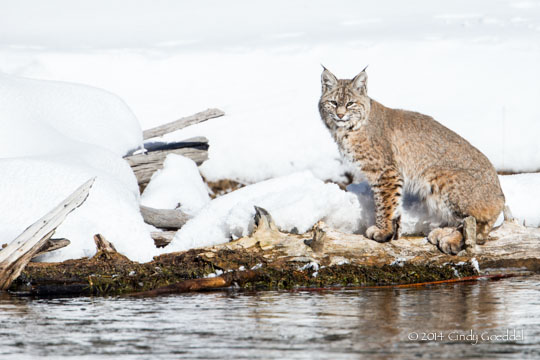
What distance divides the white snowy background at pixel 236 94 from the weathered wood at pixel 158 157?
0.78ft

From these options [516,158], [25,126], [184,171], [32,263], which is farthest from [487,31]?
[32,263]

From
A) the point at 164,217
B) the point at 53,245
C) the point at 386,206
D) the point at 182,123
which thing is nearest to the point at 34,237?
the point at 53,245

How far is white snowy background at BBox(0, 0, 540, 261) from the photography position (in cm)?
805

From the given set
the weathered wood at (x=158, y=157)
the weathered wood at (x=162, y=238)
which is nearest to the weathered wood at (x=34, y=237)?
the weathered wood at (x=162, y=238)

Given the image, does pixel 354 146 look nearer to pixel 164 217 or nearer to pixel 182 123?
pixel 164 217

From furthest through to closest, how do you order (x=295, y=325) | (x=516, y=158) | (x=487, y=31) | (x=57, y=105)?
(x=487, y=31) → (x=516, y=158) → (x=57, y=105) → (x=295, y=325)

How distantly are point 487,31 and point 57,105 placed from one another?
45.7ft

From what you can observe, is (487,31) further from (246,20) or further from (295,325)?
(295,325)

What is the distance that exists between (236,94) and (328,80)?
29.2 feet

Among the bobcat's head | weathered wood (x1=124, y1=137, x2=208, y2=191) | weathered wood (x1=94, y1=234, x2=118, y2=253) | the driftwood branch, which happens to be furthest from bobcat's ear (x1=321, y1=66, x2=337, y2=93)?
weathered wood (x1=124, y1=137, x2=208, y2=191)

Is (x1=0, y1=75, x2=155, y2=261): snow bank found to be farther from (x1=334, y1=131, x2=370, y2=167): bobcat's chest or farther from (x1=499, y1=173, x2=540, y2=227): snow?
(x1=499, y1=173, x2=540, y2=227): snow

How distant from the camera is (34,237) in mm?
6539

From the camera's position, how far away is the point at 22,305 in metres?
6.14

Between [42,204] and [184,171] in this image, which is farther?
[184,171]
